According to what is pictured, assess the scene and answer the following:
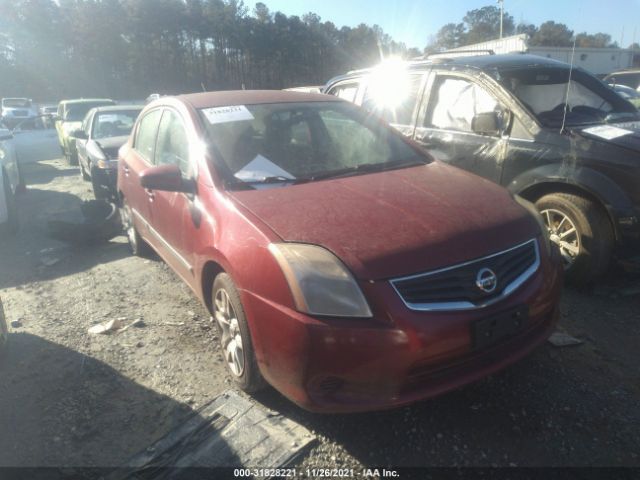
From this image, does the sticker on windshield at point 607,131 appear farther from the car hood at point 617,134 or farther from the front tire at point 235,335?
the front tire at point 235,335

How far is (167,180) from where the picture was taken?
2996 millimetres

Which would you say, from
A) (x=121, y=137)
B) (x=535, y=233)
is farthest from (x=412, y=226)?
(x=121, y=137)

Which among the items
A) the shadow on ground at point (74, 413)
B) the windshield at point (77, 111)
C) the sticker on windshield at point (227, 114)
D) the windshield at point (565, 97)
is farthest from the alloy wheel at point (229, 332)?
the windshield at point (77, 111)

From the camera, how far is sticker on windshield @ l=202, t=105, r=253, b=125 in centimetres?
326

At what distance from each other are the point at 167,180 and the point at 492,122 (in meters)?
2.67

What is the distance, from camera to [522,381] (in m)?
2.72

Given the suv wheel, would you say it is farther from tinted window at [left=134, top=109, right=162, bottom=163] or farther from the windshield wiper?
tinted window at [left=134, top=109, right=162, bottom=163]

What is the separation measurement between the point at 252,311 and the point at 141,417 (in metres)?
0.97

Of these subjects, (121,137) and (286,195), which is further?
(121,137)

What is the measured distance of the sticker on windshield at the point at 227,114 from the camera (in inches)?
129

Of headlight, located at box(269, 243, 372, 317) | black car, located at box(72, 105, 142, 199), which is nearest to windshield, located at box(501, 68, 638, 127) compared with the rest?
headlight, located at box(269, 243, 372, 317)

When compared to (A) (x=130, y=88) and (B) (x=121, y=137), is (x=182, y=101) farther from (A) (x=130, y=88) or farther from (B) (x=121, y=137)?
(A) (x=130, y=88)

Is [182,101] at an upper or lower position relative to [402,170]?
upper

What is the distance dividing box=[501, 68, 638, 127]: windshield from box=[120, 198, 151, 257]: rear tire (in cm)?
377
